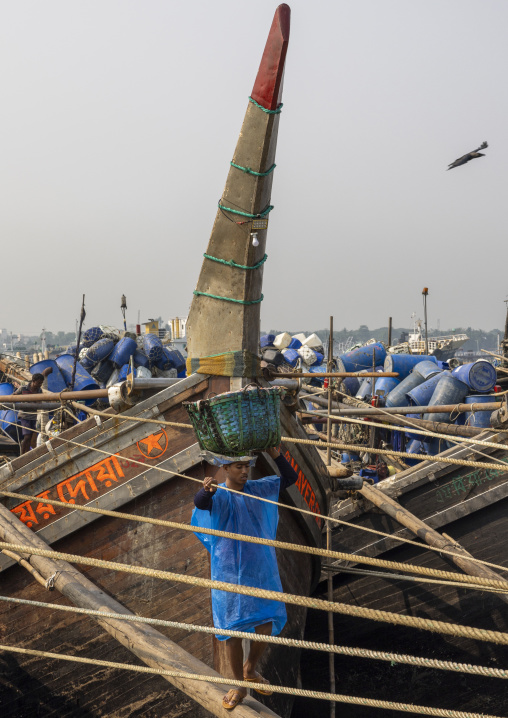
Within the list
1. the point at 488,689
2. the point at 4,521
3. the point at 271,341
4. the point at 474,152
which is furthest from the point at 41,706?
the point at 271,341

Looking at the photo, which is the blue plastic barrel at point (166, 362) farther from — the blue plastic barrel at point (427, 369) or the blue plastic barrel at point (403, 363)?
the blue plastic barrel at point (427, 369)

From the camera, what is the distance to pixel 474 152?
9508 mm

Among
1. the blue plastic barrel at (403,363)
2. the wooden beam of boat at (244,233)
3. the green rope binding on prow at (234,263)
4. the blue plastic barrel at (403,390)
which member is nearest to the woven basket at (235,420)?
the wooden beam of boat at (244,233)

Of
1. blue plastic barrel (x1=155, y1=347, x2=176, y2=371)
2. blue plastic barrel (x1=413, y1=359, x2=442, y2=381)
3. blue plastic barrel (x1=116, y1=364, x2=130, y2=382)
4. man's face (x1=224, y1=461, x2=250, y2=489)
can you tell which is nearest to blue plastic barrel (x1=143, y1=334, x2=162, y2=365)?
blue plastic barrel (x1=155, y1=347, x2=176, y2=371)

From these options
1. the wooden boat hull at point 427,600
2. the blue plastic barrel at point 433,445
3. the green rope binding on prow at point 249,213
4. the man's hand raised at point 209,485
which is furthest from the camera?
the blue plastic barrel at point 433,445

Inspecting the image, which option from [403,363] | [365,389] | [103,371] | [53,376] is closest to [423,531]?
[53,376]

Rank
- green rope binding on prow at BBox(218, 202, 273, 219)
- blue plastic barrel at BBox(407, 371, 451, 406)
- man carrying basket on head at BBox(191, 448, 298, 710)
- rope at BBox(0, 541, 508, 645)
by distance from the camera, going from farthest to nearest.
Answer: blue plastic barrel at BBox(407, 371, 451, 406), green rope binding on prow at BBox(218, 202, 273, 219), man carrying basket on head at BBox(191, 448, 298, 710), rope at BBox(0, 541, 508, 645)

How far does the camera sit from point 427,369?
16562 mm

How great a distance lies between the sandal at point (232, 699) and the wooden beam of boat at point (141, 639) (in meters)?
0.02

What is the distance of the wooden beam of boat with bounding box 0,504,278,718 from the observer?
271 cm

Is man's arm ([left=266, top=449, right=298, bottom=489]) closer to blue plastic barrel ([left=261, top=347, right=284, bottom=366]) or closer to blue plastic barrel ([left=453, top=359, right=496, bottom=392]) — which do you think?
blue plastic barrel ([left=453, top=359, right=496, bottom=392])

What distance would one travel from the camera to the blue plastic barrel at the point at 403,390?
1581 cm

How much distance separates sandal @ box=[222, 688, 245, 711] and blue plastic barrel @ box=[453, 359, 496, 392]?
12244 millimetres

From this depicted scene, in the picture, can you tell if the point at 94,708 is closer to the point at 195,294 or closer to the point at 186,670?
the point at 186,670
